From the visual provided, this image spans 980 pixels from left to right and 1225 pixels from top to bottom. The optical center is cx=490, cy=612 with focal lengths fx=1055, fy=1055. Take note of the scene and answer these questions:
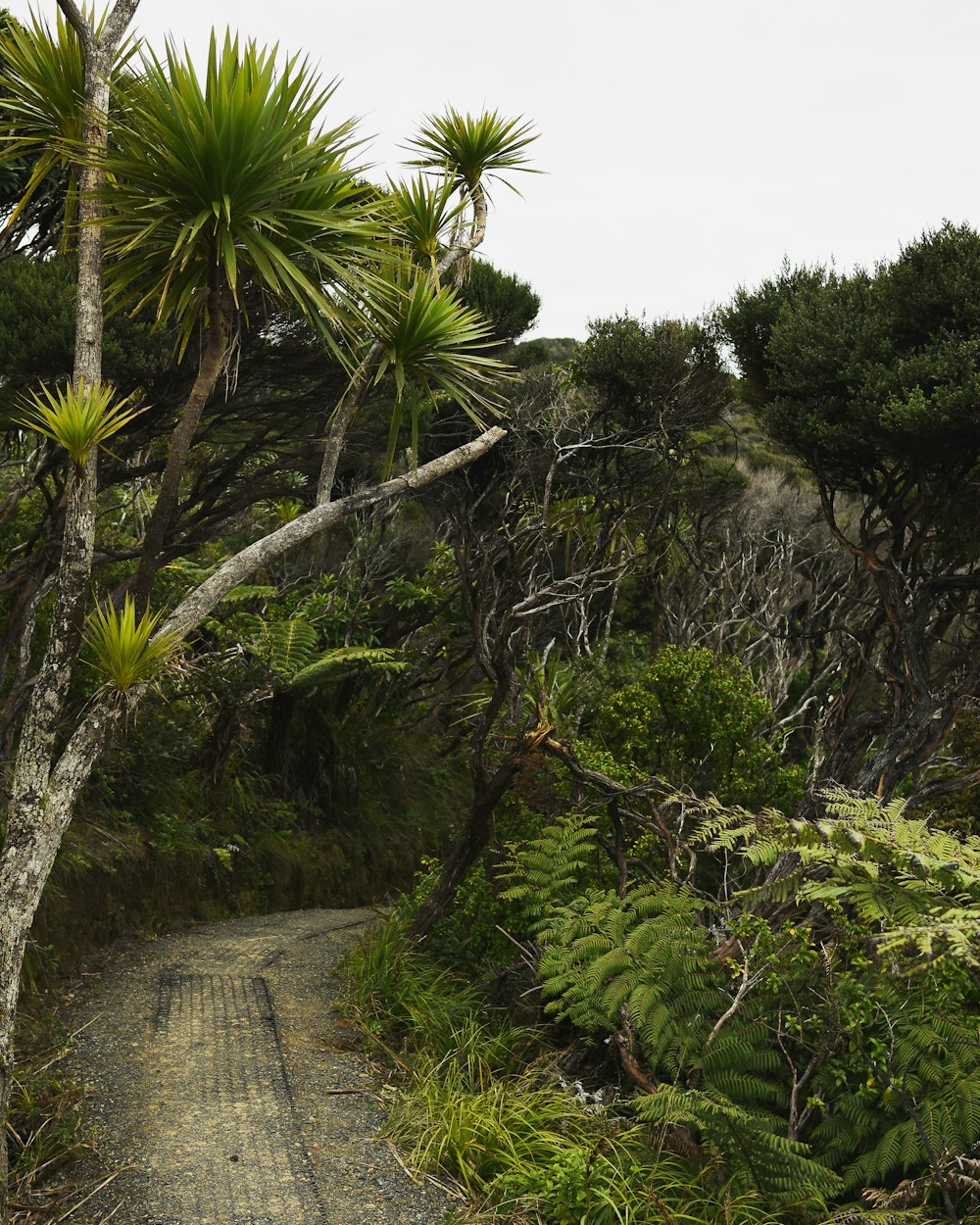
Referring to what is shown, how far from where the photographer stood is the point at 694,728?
8.22 meters

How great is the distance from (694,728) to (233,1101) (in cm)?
445

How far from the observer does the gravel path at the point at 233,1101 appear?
14.1ft

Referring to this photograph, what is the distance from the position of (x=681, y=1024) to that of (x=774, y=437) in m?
5.09

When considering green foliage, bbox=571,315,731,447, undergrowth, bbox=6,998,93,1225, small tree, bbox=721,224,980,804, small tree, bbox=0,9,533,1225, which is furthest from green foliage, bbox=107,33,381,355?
green foliage, bbox=571,315,731,447

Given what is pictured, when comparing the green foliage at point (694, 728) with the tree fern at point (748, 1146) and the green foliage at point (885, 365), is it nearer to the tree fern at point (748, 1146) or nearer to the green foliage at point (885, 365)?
the green foliage at point (885, 365)

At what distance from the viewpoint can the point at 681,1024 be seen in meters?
5.19

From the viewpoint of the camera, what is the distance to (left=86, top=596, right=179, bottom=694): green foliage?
4.28 m

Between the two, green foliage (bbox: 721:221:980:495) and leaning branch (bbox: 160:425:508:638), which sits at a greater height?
green foliage (bbox: 721:221:980:495)

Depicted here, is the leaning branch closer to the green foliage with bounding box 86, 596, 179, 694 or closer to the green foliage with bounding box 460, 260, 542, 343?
the green foliage with bounding box 86, 596, 179, 694

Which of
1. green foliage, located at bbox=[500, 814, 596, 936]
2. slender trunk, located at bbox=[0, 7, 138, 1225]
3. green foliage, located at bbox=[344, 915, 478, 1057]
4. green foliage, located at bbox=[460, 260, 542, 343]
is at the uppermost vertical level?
green foliage, located at bbox=[460, 260, 542, 343]

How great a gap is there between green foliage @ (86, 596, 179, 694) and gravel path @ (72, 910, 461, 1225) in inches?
80.5

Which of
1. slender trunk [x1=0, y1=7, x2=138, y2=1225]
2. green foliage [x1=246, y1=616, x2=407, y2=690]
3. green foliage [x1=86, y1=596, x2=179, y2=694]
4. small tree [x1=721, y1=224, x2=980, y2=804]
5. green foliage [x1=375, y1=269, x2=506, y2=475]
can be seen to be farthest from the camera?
green foliage [x1=246, y1=616, x2=407, y2=690]

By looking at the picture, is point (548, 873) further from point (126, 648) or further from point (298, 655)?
point (298, 655)

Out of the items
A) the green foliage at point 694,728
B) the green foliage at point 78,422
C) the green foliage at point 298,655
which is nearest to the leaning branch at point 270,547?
the green foliage at point 78,422
